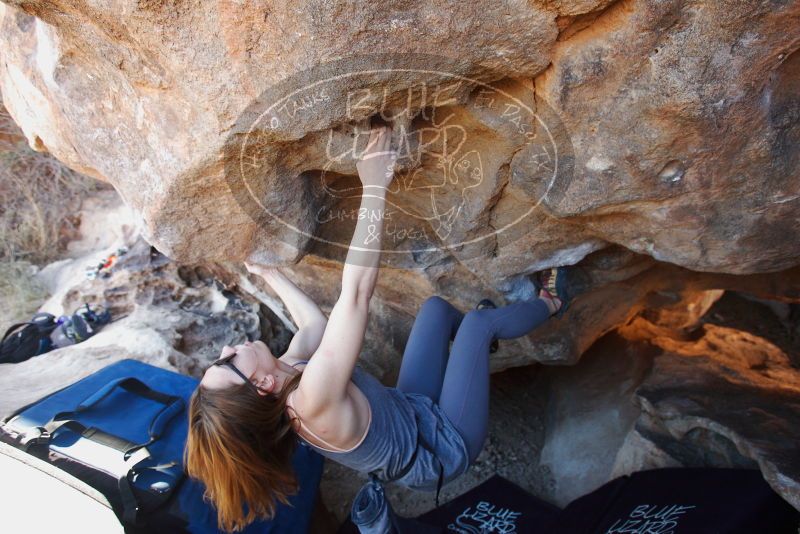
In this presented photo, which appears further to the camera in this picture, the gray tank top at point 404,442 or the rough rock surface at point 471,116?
the gray tank top at point 404,442

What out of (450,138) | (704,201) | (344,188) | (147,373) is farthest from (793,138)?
(147,373)

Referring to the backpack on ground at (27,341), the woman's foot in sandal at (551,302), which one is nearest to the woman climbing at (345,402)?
the woman's foot in sandal at (551,302)

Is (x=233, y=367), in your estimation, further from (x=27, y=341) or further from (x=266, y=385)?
(x=27, y=341)

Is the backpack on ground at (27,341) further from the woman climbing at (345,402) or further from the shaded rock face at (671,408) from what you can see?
the shaded rock face at (671,408)

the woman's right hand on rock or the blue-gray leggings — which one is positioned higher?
the woman's right hand on rock

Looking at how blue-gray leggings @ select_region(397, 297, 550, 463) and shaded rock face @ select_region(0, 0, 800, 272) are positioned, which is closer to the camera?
shaded rock face @ select_region(0, 0, 800, 272)

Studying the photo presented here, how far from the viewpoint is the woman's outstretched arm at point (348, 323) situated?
117 centimetres

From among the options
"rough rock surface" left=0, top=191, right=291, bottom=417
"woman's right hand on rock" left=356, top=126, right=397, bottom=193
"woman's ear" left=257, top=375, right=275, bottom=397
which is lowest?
"rough rock surface" left=0, top=191, right=291, bottom=417

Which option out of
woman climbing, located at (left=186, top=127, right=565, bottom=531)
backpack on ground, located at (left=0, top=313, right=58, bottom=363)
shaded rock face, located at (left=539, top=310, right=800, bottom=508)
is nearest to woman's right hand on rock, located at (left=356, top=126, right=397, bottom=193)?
woman climbing, located at (left=186, top=127, right=565, bottom=531)

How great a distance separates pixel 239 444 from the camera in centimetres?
124

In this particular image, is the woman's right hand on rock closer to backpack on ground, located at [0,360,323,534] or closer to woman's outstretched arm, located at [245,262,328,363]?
woman's outstretched arm, located at [245,262,328,363]

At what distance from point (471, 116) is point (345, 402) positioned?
29.1 inches

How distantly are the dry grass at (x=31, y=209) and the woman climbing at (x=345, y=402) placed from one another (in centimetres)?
272

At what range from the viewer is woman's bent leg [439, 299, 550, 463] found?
1546mm
